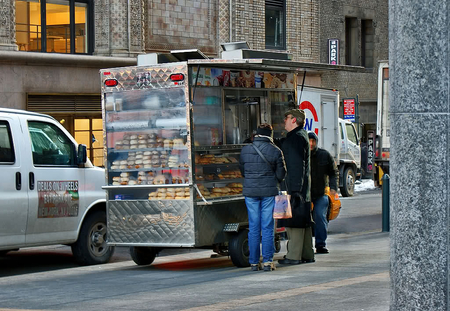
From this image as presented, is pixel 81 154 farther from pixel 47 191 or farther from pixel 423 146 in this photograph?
pixel 423 146

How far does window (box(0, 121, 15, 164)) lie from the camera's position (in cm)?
1083

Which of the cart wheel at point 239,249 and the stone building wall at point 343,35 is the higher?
the stone building wall at point 343,35

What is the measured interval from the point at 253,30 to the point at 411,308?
26565 millimetres

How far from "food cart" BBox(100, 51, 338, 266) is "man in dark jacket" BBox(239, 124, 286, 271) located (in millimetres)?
526

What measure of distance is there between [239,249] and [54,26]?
15361mm

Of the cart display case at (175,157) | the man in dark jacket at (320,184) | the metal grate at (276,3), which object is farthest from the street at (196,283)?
the metal grate at (276,3)

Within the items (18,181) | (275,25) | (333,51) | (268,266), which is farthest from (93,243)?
(333,51)

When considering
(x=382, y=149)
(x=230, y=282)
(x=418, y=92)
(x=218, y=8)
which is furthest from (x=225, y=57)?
(x=218, y=8)

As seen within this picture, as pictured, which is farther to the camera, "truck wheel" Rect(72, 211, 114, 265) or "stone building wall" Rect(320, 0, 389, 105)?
"stone building wall" Rect(320, 0, 389, 105)

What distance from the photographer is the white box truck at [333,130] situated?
76.5 feet

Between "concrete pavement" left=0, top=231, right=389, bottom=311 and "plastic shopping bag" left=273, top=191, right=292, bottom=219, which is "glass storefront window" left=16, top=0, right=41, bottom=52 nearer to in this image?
"concrete pavement" left=0, top=231, right=389, bottom=311

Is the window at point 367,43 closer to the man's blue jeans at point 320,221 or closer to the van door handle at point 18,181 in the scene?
the man's blue jeans at point 320,221

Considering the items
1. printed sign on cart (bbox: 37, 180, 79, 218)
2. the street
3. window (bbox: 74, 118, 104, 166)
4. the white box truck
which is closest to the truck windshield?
the white box truck

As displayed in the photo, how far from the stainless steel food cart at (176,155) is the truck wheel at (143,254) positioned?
0.04 feet
